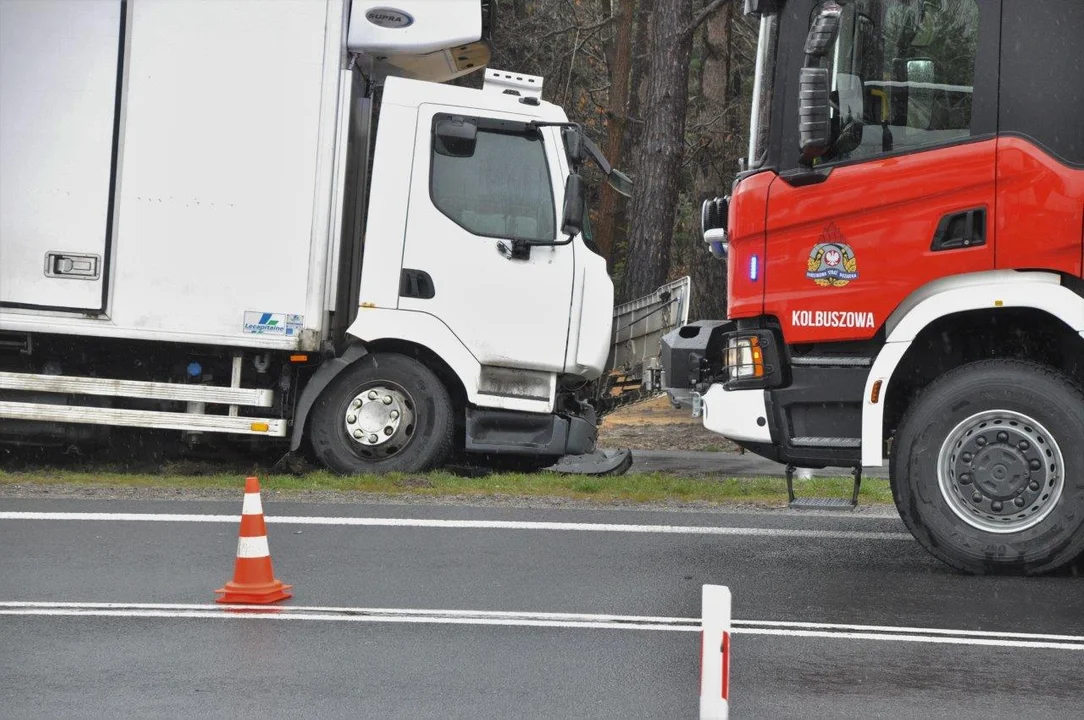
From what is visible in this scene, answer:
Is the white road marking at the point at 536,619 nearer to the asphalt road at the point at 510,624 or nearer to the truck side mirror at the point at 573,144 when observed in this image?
the asphalt road at the point at 510,624

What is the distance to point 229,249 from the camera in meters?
11.1

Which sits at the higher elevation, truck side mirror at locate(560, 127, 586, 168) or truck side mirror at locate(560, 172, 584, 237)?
truck side mirror at locate(560, 127, 586, 168)

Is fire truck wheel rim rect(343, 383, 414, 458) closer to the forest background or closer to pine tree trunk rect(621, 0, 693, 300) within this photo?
the forest background

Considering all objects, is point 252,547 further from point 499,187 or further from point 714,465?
point 714,465

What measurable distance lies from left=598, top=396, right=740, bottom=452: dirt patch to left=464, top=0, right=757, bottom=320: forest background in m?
1.54

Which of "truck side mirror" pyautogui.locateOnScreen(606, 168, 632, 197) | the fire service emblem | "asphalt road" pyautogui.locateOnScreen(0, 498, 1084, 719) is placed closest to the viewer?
"asphalt road" pyautogui.locateOnScreen(0, 498, 1084, 719)

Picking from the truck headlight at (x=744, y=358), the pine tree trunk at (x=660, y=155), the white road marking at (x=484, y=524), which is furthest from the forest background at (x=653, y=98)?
the truck headlight at (x=744, y=358)

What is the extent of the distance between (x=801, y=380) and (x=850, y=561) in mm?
1017

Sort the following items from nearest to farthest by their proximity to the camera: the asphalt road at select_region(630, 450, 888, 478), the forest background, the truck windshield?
the truck windshield, the asphalt road at select_region(630, 450, 888, 478), the forest background

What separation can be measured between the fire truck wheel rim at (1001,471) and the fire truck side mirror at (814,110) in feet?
5.01

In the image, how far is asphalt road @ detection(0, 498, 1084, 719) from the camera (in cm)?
521

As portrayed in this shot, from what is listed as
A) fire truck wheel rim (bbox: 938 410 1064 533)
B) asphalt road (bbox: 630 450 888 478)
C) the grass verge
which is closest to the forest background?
asphalt road (bbox: 630 450 888 478)

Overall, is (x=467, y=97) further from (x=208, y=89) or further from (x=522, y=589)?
(x=522, y=589)

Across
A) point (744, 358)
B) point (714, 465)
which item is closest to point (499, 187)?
point (744, 358)
